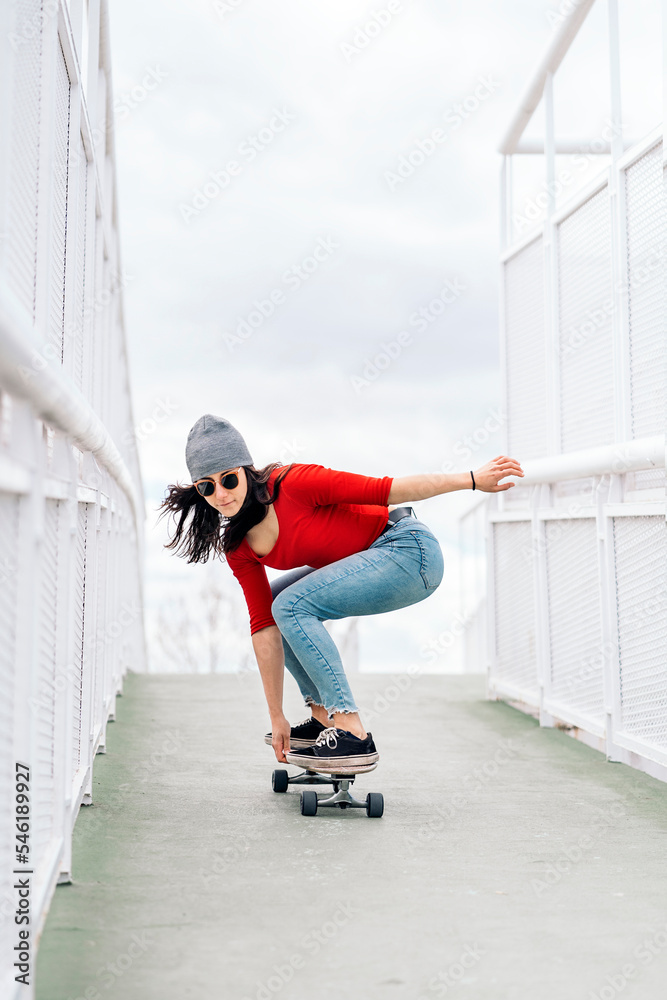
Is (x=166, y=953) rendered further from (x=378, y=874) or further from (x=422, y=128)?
(x=422, y=128)

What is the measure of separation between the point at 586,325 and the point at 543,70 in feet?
4.87

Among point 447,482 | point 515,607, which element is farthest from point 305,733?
point 515,607

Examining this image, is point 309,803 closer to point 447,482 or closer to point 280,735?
point 280,735

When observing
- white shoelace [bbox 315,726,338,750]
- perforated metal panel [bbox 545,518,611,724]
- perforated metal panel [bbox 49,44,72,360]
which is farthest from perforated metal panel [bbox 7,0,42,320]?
perforated metal panel [bbox 545,518,611,724]

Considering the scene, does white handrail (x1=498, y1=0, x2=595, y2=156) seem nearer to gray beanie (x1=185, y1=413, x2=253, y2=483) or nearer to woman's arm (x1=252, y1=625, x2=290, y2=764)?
gray beanie (x1=185, y1=413, x2=253, y2=483)

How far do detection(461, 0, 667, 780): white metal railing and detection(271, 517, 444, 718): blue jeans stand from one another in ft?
2.74

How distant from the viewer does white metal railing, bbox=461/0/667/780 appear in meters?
3.12

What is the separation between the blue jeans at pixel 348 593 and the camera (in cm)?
262

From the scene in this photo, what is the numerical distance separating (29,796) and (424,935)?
0.79 meters

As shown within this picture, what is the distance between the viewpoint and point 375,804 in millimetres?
2559

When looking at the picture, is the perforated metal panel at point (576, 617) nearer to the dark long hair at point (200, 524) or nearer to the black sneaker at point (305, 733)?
the black sneaker at point (305, 733)

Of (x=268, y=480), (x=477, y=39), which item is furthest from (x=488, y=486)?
(x=477, y=39)

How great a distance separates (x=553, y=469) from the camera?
3.80 metres

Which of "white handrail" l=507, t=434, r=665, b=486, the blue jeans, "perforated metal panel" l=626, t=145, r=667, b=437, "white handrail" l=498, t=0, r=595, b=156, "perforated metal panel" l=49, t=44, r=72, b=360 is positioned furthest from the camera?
"white handrail" l=498, t=0, r=595, b=156
